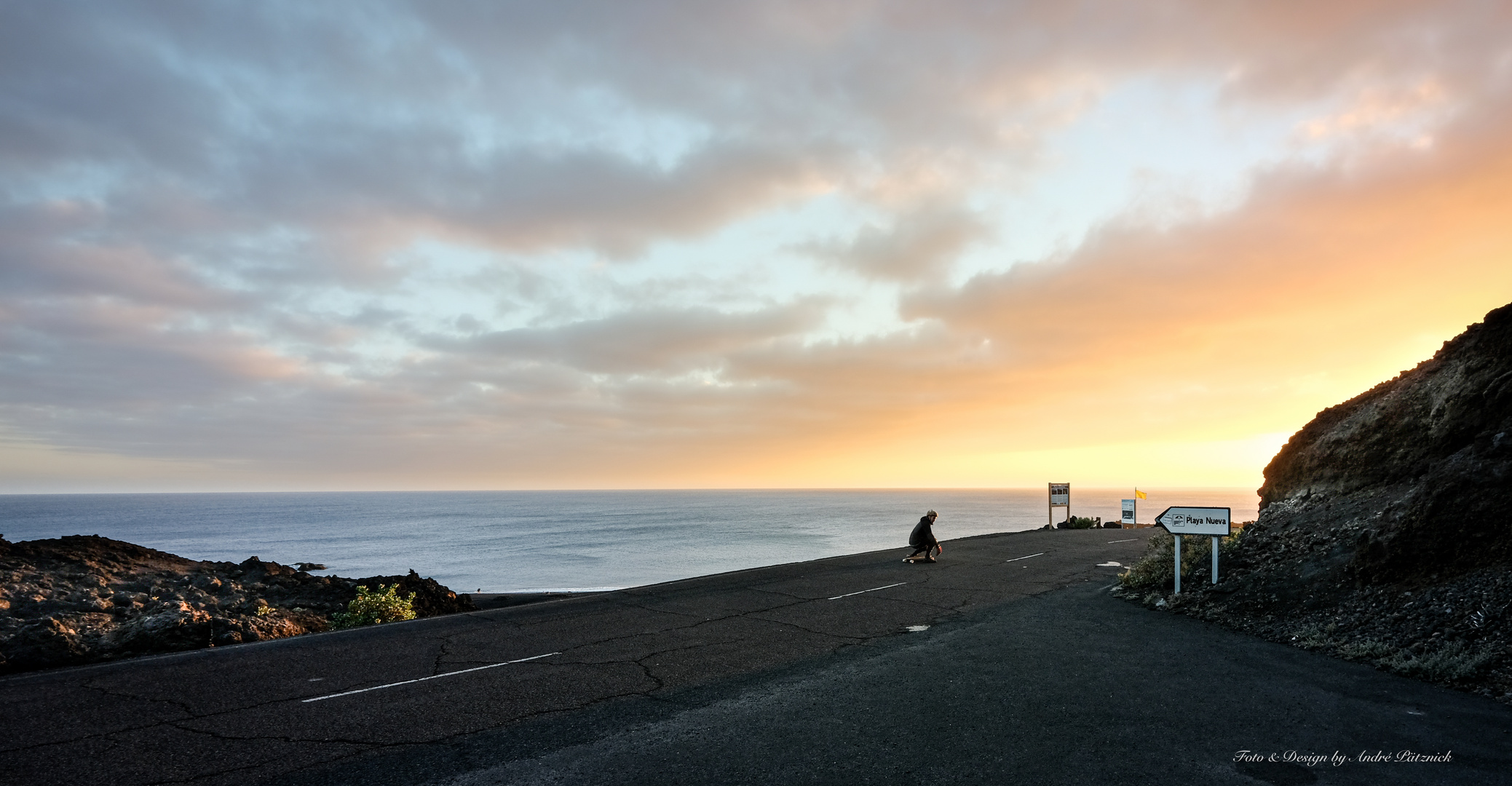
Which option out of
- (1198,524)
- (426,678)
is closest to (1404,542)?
(1198,524)

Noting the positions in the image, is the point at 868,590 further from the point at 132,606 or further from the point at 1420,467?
the point at 132,606

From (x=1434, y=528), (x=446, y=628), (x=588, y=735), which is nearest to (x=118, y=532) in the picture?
(x=446, y=628)

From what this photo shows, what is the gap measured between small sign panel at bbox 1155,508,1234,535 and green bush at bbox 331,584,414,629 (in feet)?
48.0

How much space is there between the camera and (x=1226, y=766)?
17.7 feet

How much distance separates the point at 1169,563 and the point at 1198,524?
187 cm

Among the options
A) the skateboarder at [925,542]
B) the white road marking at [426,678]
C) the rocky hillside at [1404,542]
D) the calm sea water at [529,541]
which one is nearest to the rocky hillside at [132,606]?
the white road marking at [426,678]

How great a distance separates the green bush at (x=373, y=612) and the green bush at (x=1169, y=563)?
14.8 meters

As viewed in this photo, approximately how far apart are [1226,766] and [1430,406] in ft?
41.7

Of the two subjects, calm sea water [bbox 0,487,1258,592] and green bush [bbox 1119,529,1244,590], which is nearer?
green bush [bbox 1119,529,1244,590]

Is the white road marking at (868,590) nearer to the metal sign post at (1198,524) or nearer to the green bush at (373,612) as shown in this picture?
the metal sign post at (1198,524)

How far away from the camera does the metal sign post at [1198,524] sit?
1223cm

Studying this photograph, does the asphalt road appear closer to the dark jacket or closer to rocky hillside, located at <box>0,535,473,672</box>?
rocky hillside, located at <box>0,535,473,672</box>

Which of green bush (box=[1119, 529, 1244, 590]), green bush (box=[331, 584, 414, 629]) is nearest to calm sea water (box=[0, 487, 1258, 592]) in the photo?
green bush (box=[1119, 529, 1244, 590])

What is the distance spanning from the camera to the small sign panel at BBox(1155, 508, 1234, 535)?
1222 centimetres
